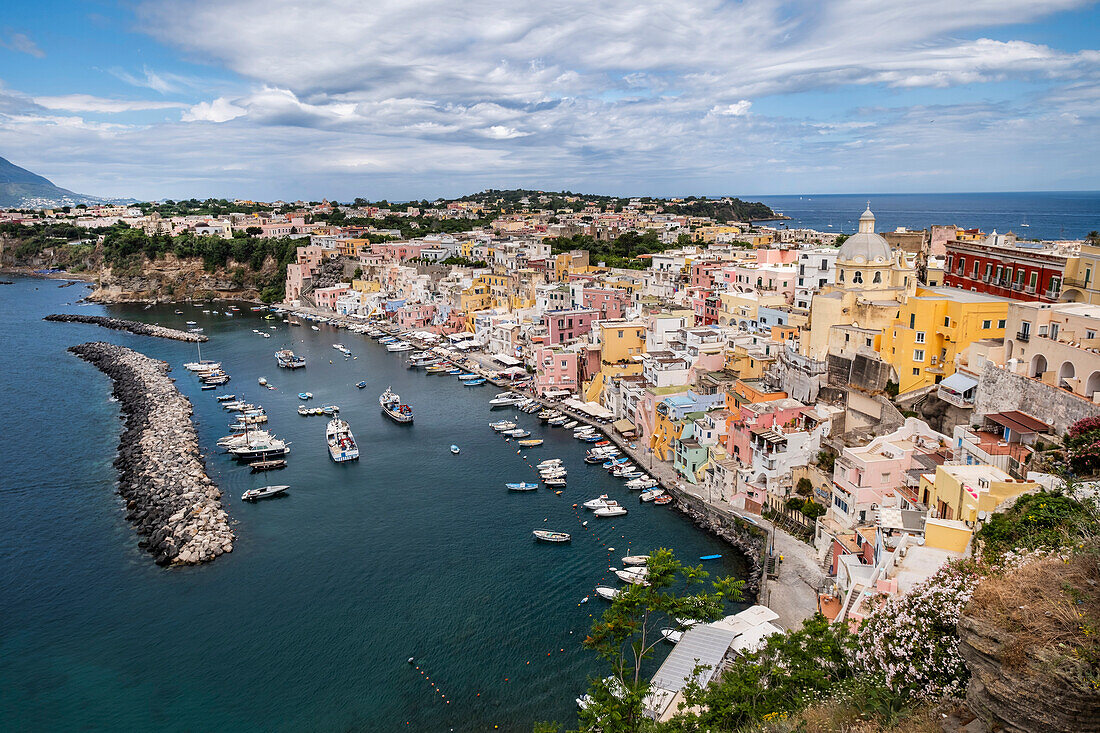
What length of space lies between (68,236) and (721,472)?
11602 cm

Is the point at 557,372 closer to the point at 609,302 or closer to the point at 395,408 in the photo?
the point at 609,302

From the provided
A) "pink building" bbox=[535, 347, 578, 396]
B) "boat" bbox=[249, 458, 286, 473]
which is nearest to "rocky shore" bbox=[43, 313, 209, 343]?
"boat" bbox=[249, 458, 286, 473]

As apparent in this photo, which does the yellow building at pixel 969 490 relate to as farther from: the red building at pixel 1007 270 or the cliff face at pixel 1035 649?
the red building at pixel 1007 270

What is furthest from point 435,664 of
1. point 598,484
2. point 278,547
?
point 598,484

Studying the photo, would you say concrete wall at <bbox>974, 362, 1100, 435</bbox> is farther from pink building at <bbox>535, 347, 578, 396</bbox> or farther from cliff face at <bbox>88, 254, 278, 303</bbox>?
cliff face at <bbox>88, 254, 278, 303</bbox>

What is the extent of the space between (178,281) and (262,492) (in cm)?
6645

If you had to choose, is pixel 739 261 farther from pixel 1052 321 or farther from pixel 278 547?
pixel 278 547

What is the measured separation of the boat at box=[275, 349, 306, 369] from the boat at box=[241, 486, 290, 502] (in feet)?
71.9

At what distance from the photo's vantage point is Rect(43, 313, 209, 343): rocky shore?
2297 inches

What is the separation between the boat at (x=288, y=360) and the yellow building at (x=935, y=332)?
126ft

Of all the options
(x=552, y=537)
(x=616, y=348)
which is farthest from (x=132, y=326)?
(x=552, y=537)

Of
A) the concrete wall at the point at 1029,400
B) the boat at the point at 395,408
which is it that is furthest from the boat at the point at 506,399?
the concrete wall at the point at 1029,400

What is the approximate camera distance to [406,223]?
10406 cm

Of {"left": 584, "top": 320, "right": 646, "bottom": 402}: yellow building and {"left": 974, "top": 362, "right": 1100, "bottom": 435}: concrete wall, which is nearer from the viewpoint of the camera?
{"left": 974, "top": 362, "right": 1100, "bottom": 435}: concrete wall
